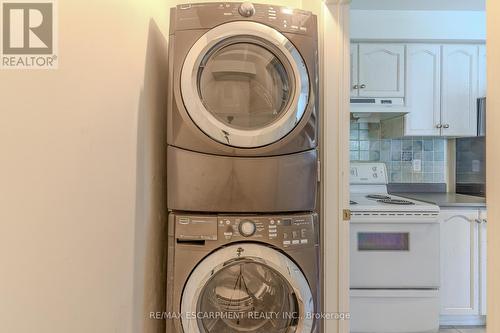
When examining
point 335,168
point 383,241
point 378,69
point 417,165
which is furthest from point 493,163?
point 417,165

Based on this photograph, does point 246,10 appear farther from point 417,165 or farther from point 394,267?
point 417,165

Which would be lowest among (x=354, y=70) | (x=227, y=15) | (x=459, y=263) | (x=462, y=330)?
(x=462, y=330)

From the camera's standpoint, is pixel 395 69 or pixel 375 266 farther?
pixel 395 69

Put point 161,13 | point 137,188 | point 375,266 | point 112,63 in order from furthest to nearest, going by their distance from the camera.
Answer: point 375,266, point 161,13, point 137,188, point 112,63

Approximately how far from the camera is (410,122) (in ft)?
9.03

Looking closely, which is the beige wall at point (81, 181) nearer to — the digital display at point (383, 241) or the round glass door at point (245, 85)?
the round glass door at point (245, 85)

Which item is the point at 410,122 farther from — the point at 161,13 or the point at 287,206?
the point at 161,13

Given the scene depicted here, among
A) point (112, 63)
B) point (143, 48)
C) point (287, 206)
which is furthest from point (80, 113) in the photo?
point (287, 206)

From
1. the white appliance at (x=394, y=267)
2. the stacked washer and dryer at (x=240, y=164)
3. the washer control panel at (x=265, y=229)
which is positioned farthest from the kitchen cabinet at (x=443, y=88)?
the washer control panel at (x=265, y=229)

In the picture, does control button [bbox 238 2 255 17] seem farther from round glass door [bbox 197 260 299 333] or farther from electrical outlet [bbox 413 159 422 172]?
electrical outlet [bbox 413 159 422 172]

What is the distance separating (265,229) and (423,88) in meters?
2.14

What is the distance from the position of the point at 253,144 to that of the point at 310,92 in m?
0.33

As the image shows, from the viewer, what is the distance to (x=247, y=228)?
1.34m

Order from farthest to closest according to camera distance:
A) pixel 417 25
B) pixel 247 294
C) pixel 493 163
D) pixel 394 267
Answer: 1. pixel 417 25
2. pixel 394 267
3. pixel 247 294
4. pixel 493 163
